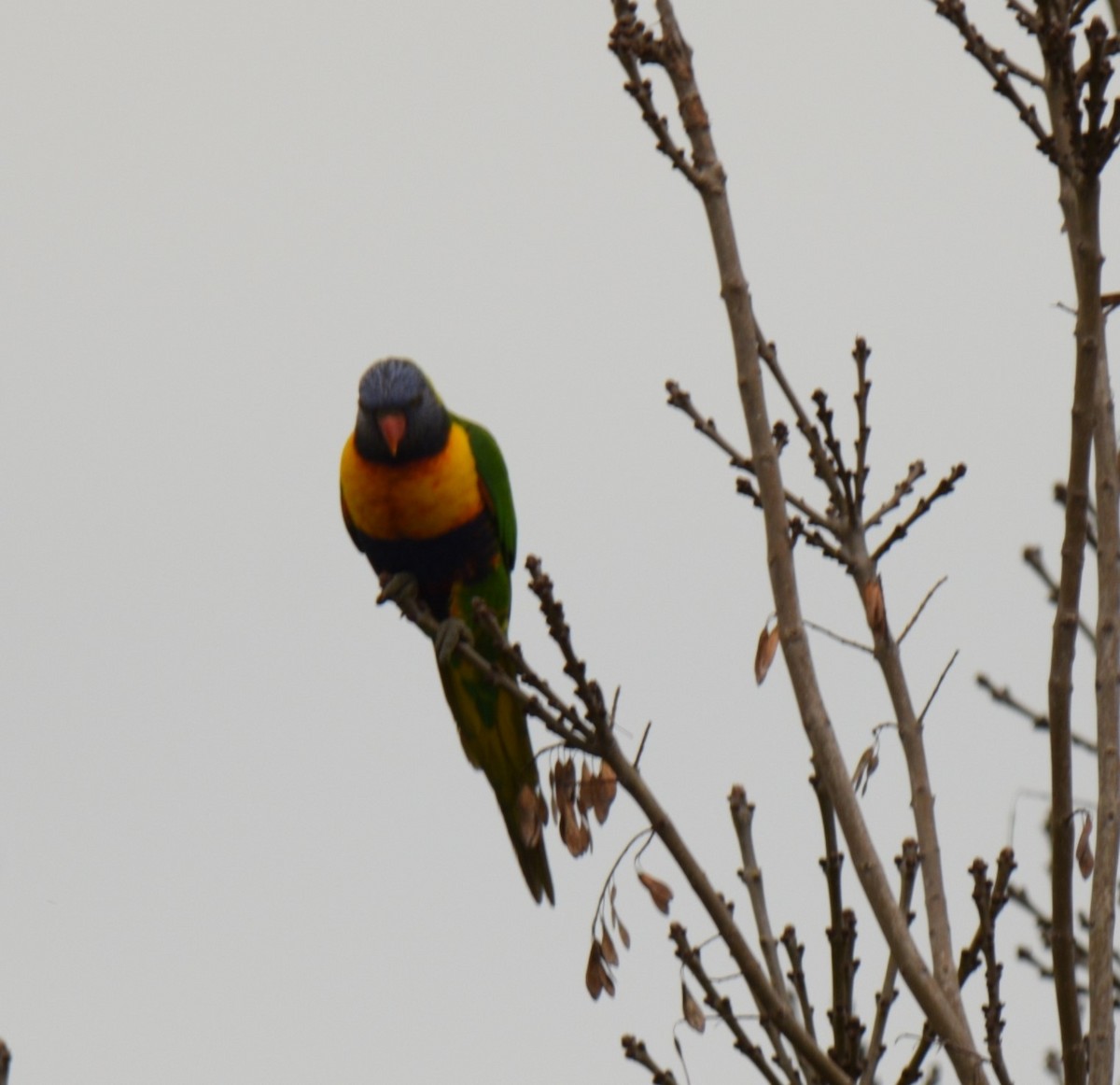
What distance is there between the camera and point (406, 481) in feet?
15.9

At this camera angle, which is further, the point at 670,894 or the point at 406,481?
the point at 406,481

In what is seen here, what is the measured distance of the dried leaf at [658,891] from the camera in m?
2.60

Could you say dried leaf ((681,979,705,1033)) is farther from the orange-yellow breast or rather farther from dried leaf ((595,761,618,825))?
the orange-yellow breast

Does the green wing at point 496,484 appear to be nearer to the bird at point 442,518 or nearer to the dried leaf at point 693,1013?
the bird at point 442,518

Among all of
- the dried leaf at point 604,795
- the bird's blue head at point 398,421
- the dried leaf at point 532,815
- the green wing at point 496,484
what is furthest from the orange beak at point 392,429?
the dried leaf at point 604,795

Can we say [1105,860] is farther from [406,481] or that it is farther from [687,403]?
[406,481]

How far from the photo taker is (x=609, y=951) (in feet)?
8.70

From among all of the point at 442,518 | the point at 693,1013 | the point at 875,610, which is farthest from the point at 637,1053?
the point at 442,518

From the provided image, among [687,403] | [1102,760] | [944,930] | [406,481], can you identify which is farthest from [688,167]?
[406,481]

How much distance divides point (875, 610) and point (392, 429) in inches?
96.2

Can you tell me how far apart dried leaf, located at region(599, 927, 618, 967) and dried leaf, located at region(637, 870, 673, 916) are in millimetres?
117

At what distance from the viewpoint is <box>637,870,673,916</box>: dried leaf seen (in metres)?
2.60

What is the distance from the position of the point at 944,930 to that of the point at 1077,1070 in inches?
15.2

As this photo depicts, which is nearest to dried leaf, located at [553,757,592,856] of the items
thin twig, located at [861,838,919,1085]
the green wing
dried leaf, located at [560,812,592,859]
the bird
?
dried leaf, located at [560,812,592,859]
